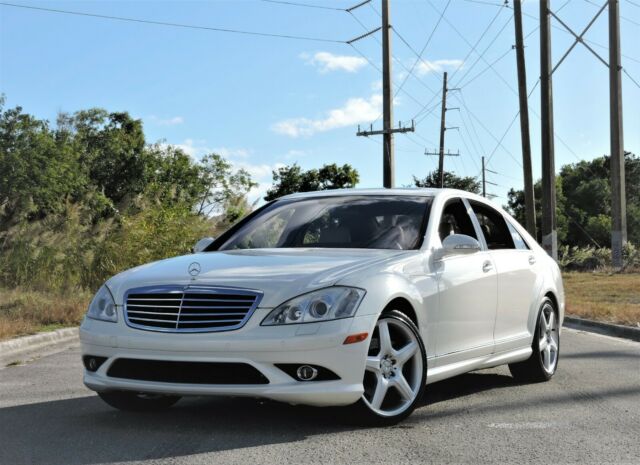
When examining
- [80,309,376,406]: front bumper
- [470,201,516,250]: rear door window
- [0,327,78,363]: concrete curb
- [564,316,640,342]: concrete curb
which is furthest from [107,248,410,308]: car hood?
[564,316,640,342]: concrete curb

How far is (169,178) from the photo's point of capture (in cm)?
5919

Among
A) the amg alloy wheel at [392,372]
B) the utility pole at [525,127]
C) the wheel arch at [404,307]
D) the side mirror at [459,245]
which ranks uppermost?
the utility pole at [525,127]

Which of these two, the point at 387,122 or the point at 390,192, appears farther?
the point at 387,122

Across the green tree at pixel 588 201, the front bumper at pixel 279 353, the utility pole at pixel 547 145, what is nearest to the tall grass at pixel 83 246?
the utility pole at pixel 547 145

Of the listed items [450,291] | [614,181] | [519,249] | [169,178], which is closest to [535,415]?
[450,291]

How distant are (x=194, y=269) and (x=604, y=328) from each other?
8951 mm

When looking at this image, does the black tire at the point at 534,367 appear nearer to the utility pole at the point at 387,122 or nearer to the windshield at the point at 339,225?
the windshield at the point at 339,225

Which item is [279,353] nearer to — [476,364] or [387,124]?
[476,364]

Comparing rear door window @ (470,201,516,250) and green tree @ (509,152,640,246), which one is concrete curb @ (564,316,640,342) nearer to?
rear door window @ (470,201,516,250)

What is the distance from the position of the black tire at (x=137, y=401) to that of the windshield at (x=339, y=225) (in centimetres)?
132

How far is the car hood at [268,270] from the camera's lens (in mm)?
5098

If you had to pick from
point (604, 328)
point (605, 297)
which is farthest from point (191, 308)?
point (605, 297)

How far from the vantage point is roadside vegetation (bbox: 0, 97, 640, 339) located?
50.4 ft

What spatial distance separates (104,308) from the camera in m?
5.54
